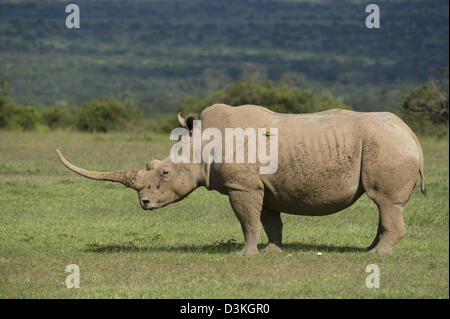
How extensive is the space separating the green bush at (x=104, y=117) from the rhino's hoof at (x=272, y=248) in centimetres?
2899

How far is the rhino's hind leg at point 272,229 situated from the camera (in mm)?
12125

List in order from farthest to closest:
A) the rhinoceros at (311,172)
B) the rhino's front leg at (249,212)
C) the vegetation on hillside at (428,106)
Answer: the vegetation on hillside at (428,106) → the rhino's front leg at (249,212) → the rhinoceros at (311,172)

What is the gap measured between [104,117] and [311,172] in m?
31.6

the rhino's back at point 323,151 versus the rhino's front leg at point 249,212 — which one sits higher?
the rhino's back at point 323,151

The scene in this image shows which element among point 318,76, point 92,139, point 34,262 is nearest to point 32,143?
point 92,139

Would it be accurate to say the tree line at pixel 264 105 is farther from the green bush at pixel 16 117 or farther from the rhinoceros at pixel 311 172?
the rhinoceros at pixel 311 172

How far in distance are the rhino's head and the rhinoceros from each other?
13mm

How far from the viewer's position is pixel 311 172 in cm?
1133

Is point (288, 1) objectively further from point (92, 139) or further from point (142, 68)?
point (92, 139)

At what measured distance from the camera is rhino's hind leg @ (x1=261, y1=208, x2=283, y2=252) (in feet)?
39.8

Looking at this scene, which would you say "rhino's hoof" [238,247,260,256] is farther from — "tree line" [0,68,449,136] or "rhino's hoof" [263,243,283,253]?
"tree line" [0,68,449,136]

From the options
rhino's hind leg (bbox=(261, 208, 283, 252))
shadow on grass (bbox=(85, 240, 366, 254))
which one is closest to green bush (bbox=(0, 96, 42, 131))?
shadow on grass (bbox=(85, 240, 366, 254))

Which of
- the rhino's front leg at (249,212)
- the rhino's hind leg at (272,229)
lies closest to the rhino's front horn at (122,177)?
the rhino's front leg at (249,212)

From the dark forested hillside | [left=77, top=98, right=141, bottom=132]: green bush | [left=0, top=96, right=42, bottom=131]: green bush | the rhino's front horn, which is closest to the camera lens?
the rhino's front horn
